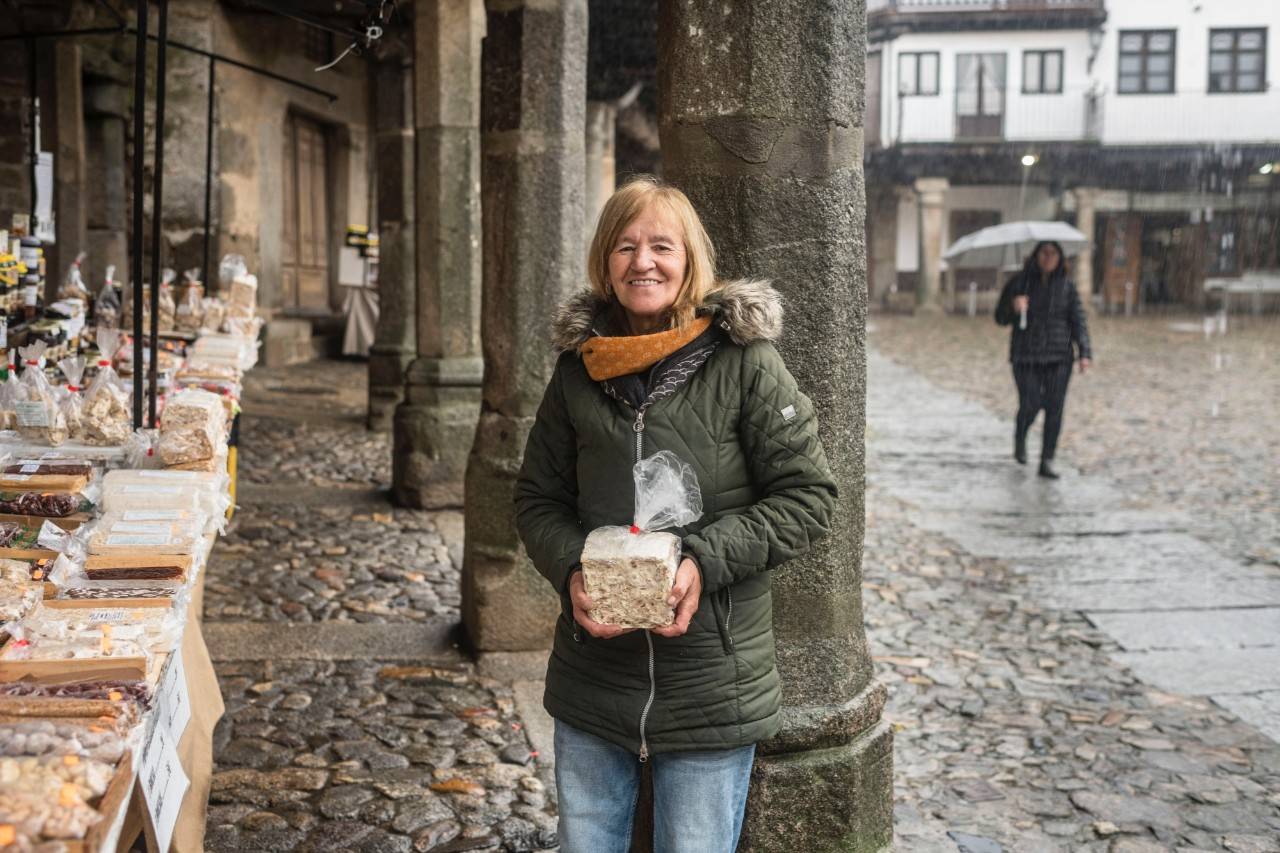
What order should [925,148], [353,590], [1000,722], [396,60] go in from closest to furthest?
[1000,722], [353,590], [396,60], [925,148]

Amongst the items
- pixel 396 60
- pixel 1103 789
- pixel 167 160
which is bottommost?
pixel 1103 789

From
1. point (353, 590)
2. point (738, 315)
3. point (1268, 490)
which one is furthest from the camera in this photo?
point (1268, 490)

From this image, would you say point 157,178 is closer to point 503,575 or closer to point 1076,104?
point 503,575

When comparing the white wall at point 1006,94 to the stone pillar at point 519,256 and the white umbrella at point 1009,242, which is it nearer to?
the white umbrella at point 1009,242

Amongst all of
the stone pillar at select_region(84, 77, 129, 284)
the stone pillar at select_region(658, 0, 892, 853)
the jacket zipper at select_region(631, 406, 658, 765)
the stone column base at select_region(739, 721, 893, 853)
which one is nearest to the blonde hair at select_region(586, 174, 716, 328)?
the jacket zipper at select_region(631, 406, 658, 765)

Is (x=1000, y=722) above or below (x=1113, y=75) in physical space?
below

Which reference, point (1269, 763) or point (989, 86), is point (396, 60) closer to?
point (1269, 763)

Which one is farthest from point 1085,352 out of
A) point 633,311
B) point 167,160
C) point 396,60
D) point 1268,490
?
point 167,160

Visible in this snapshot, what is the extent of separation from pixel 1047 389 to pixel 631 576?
7760 millimetres

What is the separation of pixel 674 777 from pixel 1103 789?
2.18 metres

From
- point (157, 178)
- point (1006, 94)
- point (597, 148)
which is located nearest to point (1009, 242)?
point (597, 148)

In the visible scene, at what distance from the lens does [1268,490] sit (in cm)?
895

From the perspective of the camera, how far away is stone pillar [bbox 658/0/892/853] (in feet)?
8.52

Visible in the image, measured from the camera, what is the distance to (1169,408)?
13.8m
